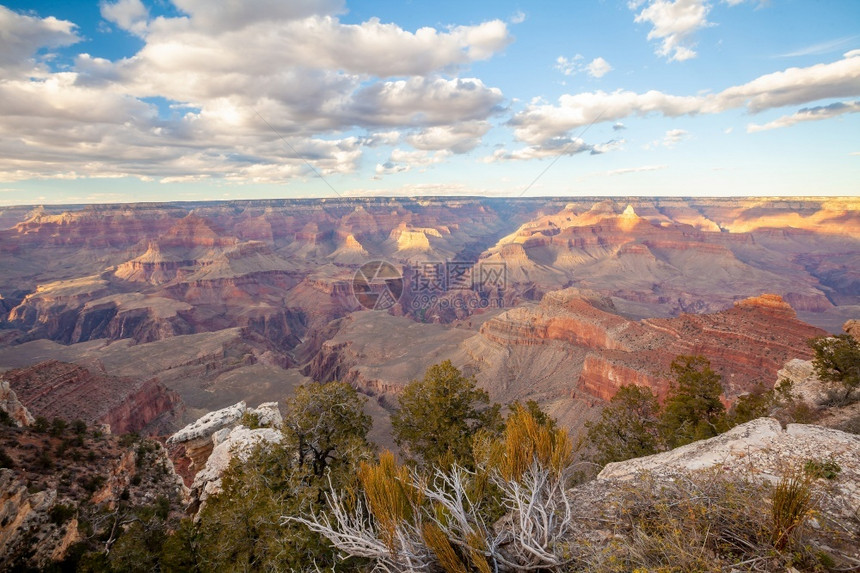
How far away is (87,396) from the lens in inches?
1799

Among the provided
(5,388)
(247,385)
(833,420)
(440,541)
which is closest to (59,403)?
(5,388)

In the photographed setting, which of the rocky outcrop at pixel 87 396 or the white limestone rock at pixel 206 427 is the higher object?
the white limestone rock at pixel 206 427

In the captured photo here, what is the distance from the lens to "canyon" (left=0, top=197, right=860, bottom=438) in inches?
1879

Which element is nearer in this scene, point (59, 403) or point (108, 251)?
point (59, 403)

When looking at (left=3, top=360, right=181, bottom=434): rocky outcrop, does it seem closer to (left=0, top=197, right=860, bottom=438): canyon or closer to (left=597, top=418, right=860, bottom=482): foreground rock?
(left=0, top=197, right=860, bottom=438): canyon

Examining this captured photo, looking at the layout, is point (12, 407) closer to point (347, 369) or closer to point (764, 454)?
point (764, 454)

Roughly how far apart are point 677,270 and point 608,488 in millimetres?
188585

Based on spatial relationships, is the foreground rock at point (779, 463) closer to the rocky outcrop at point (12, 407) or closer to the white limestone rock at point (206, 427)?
the white limestone rock at point (206, 427)

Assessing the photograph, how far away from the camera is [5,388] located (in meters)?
26.5

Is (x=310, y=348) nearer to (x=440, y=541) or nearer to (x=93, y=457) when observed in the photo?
(x=93, y=457)

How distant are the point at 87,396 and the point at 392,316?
72.7 meters

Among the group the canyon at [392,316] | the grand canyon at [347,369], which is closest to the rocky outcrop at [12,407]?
the grand canyon at [347,369]

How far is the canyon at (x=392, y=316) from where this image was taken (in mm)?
47719

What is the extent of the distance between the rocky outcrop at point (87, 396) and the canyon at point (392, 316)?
8.6 inches
